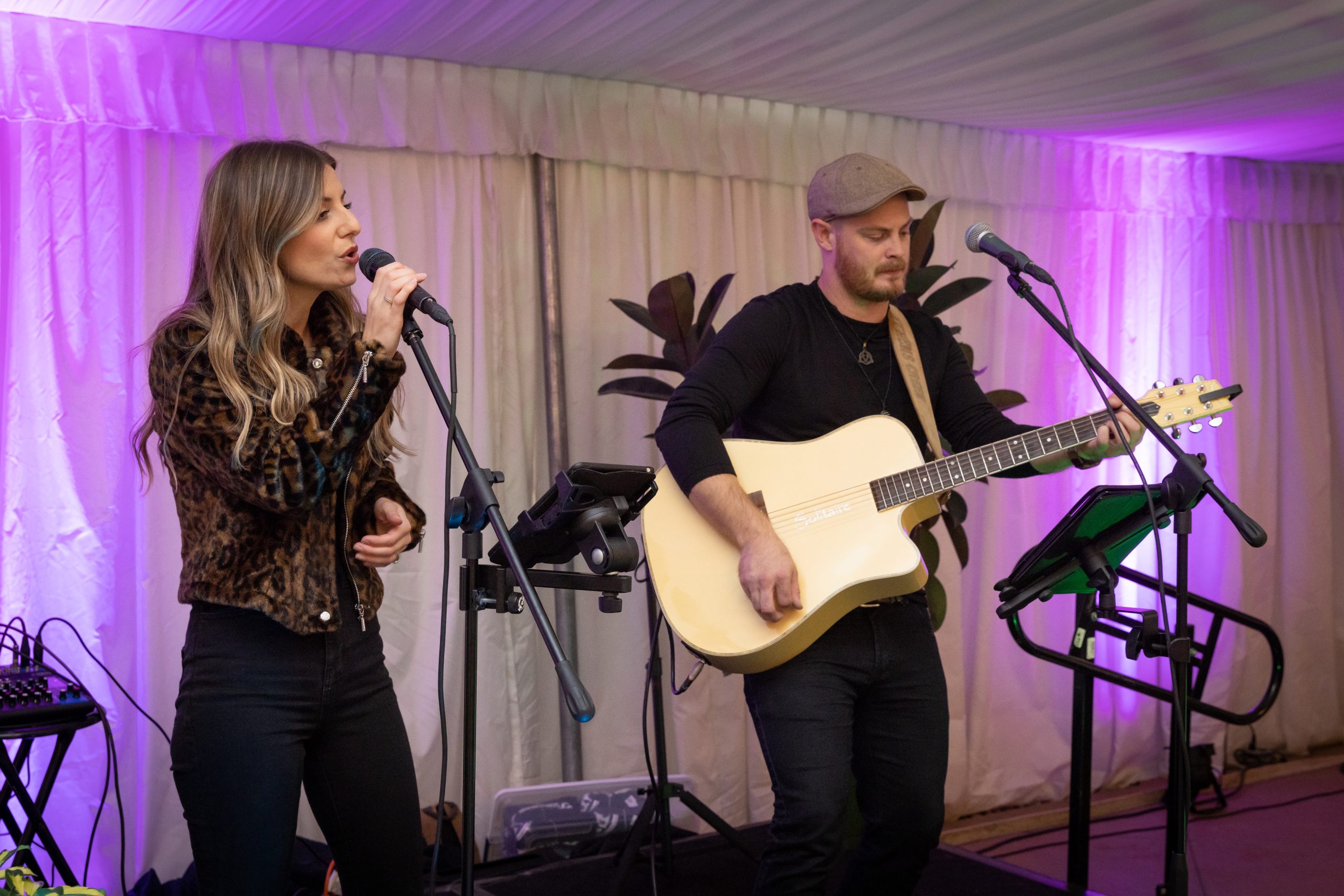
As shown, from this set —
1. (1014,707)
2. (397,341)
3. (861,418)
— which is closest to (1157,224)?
(1014,707)

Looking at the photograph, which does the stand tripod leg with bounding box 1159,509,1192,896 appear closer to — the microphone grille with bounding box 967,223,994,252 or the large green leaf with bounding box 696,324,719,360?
the microphone grille with bounding box 967,223,994,252

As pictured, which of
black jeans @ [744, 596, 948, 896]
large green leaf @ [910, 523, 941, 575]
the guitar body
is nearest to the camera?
black jeans @ [744, 596, 948, 896]

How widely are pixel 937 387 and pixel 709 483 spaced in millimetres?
648

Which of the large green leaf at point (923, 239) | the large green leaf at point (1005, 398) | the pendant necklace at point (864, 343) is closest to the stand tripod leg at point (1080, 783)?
the pendant necklace at point (864, 343)

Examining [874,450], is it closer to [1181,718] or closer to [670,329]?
[1181,718]

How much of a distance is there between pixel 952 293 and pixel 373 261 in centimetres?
250

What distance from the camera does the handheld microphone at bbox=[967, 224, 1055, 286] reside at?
220 cm

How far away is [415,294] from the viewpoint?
173cm

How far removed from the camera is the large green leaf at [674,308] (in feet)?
12.0

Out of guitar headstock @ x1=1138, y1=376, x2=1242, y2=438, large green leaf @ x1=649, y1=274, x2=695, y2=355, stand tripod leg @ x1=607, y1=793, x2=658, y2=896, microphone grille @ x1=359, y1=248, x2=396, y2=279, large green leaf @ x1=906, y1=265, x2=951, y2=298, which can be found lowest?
stand tripod leg @ x1=607, y1=793, x2=658, y2=896

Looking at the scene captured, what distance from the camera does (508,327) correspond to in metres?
4.21

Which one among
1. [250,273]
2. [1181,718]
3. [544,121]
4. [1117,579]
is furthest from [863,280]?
[544,121]

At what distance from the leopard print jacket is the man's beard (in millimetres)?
1220

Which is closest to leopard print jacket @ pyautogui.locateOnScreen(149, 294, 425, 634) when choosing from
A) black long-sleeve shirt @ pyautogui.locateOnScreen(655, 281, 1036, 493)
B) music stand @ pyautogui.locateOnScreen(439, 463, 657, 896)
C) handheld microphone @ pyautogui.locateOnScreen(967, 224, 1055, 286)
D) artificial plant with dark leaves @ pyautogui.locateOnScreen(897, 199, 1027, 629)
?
music stand @ pyautogui.locateOnScreen(439, 463, 657, 896)
